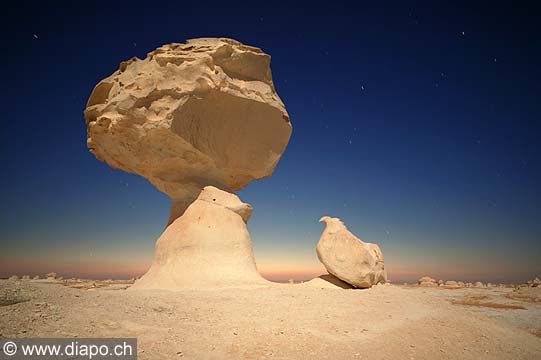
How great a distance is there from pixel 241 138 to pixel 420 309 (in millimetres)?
6953

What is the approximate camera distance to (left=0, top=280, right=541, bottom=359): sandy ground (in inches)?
154

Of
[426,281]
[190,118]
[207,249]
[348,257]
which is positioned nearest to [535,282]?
[426,281]

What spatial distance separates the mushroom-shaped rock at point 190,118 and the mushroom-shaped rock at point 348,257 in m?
3.32

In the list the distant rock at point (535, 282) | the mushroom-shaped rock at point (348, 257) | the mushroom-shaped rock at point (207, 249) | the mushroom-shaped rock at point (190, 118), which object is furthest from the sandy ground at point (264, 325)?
the distant rock at point (535, 282)

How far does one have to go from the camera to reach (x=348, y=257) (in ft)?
32.7

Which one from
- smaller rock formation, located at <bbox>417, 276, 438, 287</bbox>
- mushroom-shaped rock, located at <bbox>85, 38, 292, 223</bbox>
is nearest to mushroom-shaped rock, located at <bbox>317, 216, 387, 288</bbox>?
mushroom-shaped rock, located at <bbox>85, 38, 292, 223</bbox>

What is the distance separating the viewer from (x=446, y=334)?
5.61m

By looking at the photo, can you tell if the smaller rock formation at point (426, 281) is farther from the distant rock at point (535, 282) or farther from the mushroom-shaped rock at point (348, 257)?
the mushroom-shaped rock at point (348, 257)

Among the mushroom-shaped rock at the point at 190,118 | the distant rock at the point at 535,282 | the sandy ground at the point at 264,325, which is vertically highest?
the mushroom-shaped rock at the point at 190,118

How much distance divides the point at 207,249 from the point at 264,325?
482 cm

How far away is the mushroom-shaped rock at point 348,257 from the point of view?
32.4 feet

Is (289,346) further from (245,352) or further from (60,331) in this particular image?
(60,331)

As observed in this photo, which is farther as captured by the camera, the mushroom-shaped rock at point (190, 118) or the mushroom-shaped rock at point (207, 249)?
the mushroom-shaped rock at point (190, 118)

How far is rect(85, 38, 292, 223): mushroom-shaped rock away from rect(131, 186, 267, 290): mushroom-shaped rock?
2.49 feet
